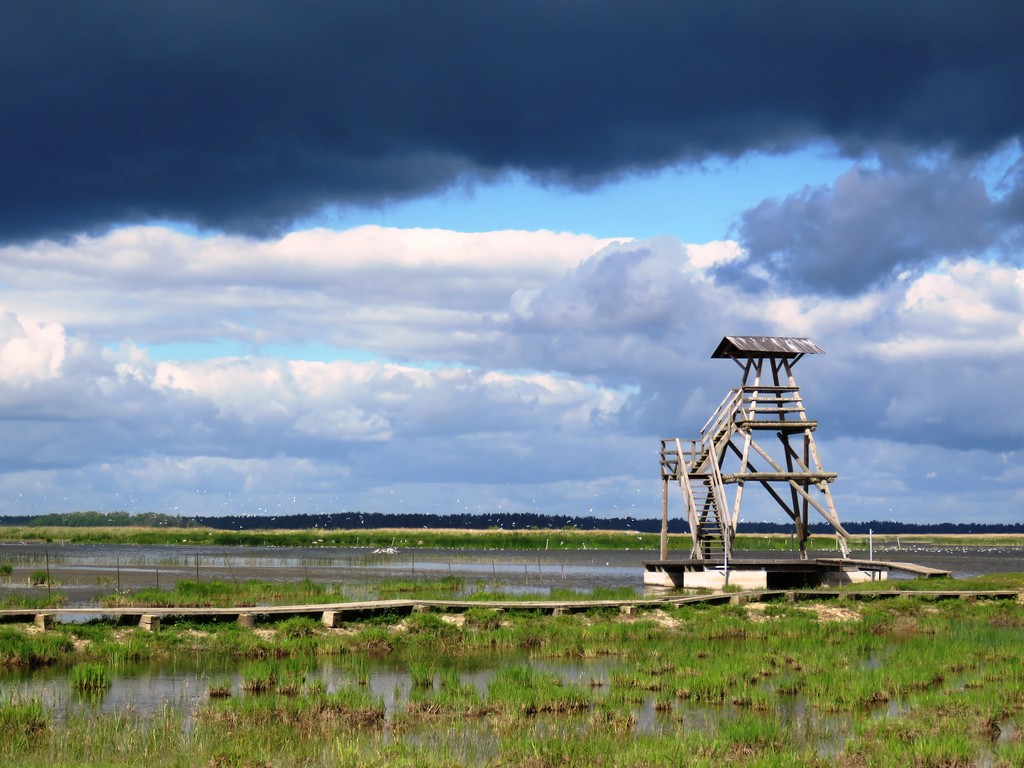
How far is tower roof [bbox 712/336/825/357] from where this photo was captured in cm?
4825

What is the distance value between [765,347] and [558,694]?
30.1m

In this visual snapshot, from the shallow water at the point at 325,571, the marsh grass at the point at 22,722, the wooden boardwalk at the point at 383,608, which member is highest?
the wooden boardwalk at the point at 383,608

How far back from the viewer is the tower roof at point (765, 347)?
48.2 metres


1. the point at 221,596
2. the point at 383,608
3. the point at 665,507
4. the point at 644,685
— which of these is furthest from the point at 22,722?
the point at 665,507

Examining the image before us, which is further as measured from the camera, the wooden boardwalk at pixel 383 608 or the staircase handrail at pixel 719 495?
the staircase handrail at pixel 719 495

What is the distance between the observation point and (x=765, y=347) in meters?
48.5

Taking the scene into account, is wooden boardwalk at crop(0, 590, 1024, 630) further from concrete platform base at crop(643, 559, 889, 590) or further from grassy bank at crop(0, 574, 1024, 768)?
concrete platform base at crop(643, 559, 889, 590)

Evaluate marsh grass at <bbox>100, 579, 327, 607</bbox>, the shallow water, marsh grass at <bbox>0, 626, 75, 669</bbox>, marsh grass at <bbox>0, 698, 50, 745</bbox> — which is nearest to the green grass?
marsh grass at <bbox>0, 626, 75, 669</bbox>

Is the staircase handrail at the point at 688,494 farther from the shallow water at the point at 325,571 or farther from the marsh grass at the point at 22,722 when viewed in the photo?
the marsh grass at the point at 22,722

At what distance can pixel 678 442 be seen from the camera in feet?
173

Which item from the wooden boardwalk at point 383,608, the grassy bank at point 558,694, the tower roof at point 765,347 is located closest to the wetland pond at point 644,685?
the grassy bank at point 558,694

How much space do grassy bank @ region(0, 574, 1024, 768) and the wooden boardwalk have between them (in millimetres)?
513

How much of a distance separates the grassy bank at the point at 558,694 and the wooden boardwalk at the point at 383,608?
1.68ft

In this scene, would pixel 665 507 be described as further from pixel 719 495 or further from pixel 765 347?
pixel 765 347
